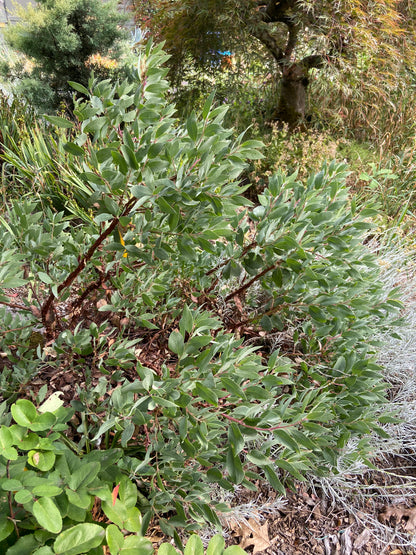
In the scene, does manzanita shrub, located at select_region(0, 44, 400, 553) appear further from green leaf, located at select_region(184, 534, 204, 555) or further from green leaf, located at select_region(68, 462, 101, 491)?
green leaf, located at select_region(184, 534, 204, 555)

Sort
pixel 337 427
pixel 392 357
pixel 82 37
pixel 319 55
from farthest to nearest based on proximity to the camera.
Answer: pixel 82 37 < pixel 319 55 < pixel 392 357 < pixel 337 427

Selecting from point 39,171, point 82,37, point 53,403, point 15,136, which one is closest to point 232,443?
point 53,403

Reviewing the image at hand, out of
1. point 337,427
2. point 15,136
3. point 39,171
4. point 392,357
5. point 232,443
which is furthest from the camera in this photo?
point 15,136

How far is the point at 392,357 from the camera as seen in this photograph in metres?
2.16

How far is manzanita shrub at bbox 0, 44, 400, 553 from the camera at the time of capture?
41.6 inches

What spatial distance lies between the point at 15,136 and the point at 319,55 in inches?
123

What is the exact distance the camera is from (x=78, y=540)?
0.91 meters

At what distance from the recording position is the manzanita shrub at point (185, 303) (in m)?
1.06

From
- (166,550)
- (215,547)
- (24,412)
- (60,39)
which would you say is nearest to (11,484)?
(24,412)

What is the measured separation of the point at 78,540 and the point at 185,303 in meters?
0.64

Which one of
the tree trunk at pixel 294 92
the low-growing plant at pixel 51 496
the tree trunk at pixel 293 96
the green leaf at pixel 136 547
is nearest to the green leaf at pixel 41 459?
the low-growing plant at pixel 51 496

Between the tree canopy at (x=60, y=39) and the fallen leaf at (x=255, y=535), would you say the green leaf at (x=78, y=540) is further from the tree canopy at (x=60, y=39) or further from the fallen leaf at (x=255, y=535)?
the tree canopy at (x=60, y=39)

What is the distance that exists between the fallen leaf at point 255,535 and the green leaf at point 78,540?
78 cm

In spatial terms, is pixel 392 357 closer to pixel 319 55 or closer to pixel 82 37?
pixel 319 55
